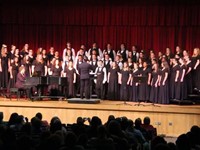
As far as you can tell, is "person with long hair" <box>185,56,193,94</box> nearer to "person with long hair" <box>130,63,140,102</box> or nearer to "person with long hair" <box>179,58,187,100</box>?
"person with long hair" <box>179,58,187,100</box>

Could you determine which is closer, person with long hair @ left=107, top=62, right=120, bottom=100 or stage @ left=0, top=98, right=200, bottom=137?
stage @ left=0, top=98, right=200, bottom=137

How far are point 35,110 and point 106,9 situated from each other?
6.77m

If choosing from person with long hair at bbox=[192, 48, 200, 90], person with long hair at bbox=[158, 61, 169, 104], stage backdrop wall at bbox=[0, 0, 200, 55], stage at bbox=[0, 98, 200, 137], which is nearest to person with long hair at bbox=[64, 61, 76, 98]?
stage at bbox=[0, 98, 200, 137]

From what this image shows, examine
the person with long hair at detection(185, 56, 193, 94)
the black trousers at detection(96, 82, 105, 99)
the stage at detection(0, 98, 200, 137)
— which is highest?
the person with long hair at detection(185, 56, 193, 94)

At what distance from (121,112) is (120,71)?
297 centimetres

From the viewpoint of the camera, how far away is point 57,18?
64.2 ft

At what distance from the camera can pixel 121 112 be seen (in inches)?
536

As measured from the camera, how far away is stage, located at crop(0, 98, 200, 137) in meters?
13.1

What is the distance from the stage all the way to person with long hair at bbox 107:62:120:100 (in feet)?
8.26

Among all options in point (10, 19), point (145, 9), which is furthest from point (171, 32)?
point (10, 19)

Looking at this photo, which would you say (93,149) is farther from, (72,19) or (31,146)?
(72,19)

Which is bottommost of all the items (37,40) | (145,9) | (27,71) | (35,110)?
(35,110)

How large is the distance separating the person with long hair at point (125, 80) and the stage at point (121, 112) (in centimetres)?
228

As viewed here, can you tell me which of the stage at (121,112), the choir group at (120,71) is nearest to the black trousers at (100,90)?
the choir group at (120,71)
